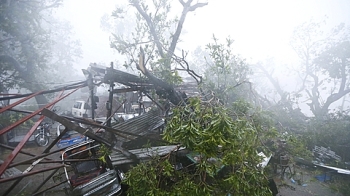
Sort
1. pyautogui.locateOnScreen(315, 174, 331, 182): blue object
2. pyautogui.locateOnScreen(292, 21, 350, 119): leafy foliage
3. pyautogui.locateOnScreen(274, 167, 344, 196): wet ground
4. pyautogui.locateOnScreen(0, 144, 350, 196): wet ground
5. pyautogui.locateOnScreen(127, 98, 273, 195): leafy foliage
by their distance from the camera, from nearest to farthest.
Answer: pyautogui.locateOnScreen(127, 98, 273, 195): leafy foliage, pyautogui.locateOnScreen(0, 144, 350, 196): wet ground, pyautogui.locateOnScreen(274, 167, 344, 196): wet ground, pyautogui.locateOnScreen(315, 174, 331, 182): blue object, pyautogui.locateOnScreen(292, 21, 350, 119): leafy foliage

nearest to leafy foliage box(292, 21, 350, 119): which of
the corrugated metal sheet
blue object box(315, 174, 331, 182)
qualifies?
blue object box(315, 174, 331, 182)

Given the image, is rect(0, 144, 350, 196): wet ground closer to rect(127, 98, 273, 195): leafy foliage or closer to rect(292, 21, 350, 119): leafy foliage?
rect(127, 98, 273, 195): leafy foliage

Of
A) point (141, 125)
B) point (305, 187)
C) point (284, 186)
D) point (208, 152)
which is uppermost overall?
point (208, 152)

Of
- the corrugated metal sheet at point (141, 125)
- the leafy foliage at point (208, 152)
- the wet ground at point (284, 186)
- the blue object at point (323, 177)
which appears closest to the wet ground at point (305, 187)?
the wet ground at point (284, 186)

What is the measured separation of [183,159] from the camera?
5656 mm

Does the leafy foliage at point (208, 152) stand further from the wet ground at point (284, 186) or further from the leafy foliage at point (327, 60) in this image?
the leafy foliage at point (327, 60)

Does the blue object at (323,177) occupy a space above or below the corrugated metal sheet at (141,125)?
below

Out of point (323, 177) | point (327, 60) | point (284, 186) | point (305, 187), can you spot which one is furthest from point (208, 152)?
point (327, 60)

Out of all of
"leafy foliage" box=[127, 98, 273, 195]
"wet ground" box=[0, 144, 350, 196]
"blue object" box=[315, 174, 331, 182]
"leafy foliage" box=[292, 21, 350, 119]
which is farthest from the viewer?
"leafy foliage" box=[292, 21, 350, 119]

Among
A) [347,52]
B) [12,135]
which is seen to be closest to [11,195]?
[12,135]

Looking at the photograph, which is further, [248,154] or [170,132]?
[248,154]

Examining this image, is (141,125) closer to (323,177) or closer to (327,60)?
(323,177)

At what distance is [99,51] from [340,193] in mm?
121628

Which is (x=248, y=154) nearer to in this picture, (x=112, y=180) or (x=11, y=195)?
(x=112, y=180)
